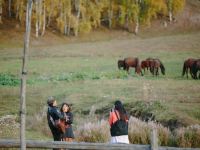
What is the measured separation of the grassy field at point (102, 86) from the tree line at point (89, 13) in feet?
36.4

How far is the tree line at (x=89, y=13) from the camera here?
32781mm

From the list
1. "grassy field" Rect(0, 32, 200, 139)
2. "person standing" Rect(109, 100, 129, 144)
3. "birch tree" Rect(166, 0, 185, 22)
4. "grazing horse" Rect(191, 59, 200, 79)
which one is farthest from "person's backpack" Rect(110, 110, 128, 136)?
"birch tree" Rect(166, 0, 185, 22)

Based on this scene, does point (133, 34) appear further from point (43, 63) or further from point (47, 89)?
point (47, 89)

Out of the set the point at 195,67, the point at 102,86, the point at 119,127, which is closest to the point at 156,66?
the point at 195,67

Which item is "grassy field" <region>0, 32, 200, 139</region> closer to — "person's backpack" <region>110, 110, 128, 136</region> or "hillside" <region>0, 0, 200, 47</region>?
"person's backpack" <region>110, 110, 128, 136</region>

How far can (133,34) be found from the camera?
3070cm

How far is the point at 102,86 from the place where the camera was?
16.5 metres

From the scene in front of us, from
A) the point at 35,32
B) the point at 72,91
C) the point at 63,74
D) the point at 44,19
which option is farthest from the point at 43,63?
A: the point at 44,19

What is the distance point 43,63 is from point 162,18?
17966 mm

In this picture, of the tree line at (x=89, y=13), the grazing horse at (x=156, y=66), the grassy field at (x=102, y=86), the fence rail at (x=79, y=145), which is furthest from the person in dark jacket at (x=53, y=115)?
the tree line at (x=89, y=13)

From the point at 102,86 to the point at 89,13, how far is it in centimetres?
2017

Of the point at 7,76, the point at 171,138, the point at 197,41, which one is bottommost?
the point at 171,138

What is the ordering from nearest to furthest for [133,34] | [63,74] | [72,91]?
[72,91], [63,74], [133,34]

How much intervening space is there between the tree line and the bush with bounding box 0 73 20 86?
1343 cm
